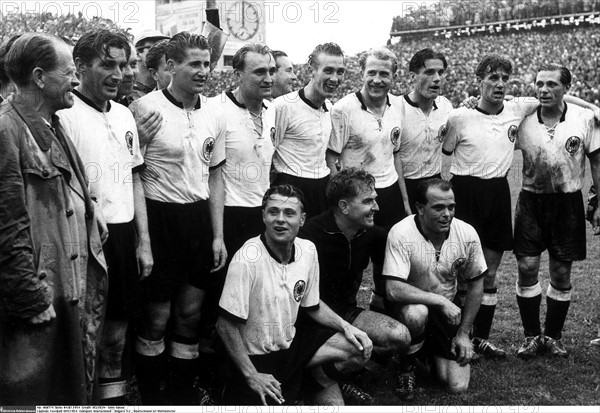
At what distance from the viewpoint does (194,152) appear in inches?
169

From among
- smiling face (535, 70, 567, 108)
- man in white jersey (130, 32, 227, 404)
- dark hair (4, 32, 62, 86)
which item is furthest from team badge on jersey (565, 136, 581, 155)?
dark hair (4, 32, 62, 86)

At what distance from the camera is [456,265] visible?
16.3ft

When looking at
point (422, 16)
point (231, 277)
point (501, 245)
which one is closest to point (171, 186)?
point (231, 277)

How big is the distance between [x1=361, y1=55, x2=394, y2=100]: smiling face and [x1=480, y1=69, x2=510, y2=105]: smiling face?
75cm

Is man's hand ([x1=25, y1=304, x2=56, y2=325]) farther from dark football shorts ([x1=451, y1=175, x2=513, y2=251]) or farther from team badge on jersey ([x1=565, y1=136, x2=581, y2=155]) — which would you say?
team badge on jersey ([x1=565, y1=136, x2=581, y2=155])

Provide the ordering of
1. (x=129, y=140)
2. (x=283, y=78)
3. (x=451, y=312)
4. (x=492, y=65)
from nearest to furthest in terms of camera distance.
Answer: (x=129, y=140) → (x=451, y=312) → (x=492, y=65) → (x=283, y=78)

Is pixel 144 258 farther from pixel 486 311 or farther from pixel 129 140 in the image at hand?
pixel 486 311

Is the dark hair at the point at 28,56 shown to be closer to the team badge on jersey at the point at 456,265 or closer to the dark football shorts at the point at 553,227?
the team badge on jersey at the point at 456,265

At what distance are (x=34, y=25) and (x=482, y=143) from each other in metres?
30.3

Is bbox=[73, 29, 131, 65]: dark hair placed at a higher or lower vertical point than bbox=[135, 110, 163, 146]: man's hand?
higher

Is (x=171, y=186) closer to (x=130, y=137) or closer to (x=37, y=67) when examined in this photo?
(x=130, y=137)

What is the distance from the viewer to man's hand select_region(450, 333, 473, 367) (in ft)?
15.7

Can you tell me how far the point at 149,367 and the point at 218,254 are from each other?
2.53 feet

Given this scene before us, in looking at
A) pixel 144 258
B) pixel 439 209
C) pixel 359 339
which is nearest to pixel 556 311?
pixel 439 209
